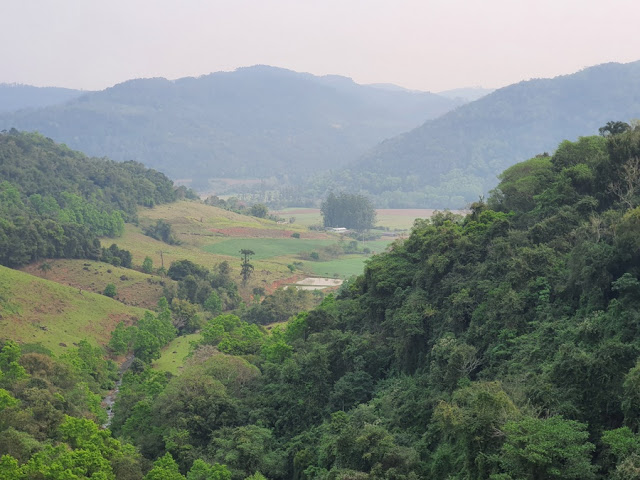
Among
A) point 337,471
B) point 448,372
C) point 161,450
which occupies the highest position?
point 448,372

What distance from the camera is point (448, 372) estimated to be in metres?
32.3

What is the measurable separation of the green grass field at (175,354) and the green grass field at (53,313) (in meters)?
5.64

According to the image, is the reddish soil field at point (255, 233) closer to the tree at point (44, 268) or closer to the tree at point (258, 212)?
the tree at point (258, 212)

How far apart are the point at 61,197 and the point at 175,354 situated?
56.6 meters

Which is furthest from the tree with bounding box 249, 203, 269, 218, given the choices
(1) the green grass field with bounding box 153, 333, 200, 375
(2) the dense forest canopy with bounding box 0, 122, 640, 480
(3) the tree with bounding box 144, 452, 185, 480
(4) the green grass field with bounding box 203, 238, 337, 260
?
(3) the tree with bounding box 144, 452, 185, 480

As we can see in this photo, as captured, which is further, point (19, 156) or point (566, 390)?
point (19, 156)

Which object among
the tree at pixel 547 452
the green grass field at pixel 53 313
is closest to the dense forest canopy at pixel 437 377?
the tree at pixel 547 452

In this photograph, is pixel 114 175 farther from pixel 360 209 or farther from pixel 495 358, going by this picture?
pixel 495 358

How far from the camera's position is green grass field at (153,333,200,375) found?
60625mm

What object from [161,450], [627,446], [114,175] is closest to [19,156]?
[114,175]

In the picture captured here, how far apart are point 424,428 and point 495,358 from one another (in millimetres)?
4276

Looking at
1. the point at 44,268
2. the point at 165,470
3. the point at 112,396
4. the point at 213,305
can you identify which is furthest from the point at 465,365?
the point at 44,268

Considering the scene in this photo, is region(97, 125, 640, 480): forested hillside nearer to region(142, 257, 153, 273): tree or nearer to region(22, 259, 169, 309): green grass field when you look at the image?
region(22, 259, 169, 309): green grass field

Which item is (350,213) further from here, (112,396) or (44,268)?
→ (112,396)
